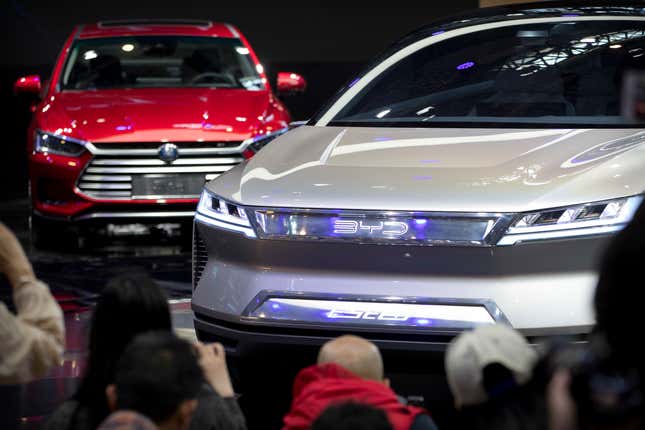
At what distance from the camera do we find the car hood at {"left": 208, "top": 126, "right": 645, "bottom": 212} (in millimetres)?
4633

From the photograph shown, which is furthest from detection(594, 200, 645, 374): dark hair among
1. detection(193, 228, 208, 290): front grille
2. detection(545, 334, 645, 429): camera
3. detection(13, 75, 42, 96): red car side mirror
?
detection(13, 75, 42, 96): red car side mirror

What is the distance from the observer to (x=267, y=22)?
20.0 metres

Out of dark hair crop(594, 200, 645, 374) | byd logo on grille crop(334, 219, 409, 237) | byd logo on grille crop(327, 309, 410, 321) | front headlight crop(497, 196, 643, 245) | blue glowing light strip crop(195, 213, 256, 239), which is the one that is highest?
dark hair crop(594, 200, 645, 374)

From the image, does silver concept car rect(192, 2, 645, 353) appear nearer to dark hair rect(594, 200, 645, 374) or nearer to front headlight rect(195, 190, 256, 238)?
front headlight rect(195, 190, 256, 238)

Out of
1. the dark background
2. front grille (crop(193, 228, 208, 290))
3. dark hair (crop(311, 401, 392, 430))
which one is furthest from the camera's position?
the dark background

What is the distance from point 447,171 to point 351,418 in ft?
7.72

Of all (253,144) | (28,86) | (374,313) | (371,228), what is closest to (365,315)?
(374,313)

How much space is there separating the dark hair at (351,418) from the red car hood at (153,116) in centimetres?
681

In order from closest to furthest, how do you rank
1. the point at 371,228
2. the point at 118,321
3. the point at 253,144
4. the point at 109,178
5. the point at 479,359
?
the point at 479,359, the point at 118,321, the point at 371,228, the point at 109,178, the point at 253,144

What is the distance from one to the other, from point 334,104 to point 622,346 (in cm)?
430

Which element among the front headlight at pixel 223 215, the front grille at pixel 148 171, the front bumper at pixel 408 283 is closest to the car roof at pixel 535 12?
the front headlight at pixel 223 215

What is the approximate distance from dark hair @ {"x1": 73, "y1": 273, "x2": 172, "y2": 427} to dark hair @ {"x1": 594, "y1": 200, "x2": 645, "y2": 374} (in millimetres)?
1645

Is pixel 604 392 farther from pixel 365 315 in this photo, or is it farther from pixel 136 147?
pixel 136 147

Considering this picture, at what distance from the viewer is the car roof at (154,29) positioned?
1088 cm
